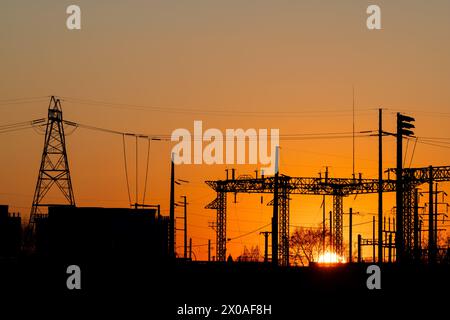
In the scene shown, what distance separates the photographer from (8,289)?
1880 inches

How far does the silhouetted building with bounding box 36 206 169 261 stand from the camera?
239ft

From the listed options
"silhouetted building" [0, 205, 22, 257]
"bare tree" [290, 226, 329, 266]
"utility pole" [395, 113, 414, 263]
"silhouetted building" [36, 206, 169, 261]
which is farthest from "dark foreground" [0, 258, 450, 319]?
"bare tree" [290, 226, 329, 266]

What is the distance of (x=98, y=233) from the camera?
74.0m

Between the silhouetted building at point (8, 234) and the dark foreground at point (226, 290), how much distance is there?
28167 millimetres

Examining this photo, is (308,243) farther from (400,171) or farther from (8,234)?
(400,171)

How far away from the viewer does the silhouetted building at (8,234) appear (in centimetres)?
8231

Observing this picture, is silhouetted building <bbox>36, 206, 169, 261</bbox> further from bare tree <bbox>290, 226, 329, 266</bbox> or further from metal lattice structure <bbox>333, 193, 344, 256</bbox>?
bare tree <bbox>290, 226, 329, 266</bbox>

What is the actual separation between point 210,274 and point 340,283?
22.5 ft

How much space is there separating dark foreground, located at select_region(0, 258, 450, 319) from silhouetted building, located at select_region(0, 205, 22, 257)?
28.2 meters

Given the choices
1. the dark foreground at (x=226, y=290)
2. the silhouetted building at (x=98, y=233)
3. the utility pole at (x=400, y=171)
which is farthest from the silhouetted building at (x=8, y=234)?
the utility pole at (x=400, y=171)

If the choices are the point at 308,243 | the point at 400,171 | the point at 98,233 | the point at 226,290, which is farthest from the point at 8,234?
the point at 308,243

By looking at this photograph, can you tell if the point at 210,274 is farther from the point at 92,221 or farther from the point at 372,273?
the point at 92,221

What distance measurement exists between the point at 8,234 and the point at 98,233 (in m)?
12.7
